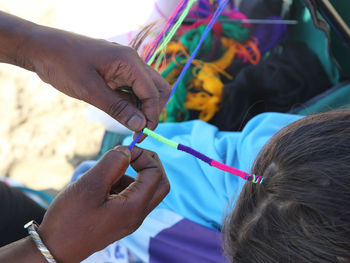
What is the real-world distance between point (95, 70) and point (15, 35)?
183mm

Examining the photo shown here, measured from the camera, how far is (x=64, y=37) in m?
0.64

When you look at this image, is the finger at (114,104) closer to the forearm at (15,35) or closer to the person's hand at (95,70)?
the person's hand at (95,70)

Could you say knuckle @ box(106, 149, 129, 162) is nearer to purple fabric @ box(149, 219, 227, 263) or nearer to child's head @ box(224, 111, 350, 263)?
child's head @ box(224, 111, 350, 263)

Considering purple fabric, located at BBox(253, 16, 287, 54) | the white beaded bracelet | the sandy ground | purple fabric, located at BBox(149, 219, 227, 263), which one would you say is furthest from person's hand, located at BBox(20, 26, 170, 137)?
the sandy ground

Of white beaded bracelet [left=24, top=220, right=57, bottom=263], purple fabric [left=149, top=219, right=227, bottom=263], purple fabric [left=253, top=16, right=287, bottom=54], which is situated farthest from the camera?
purple fabric [left=253, top=16, right=287, bottom=54]

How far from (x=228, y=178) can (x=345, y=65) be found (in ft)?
2.26

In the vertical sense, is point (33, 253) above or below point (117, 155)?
below

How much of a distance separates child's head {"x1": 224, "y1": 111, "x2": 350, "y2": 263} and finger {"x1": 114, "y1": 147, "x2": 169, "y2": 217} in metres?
0.19

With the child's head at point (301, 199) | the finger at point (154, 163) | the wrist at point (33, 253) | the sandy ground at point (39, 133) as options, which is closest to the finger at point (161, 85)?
the finger at point (154, 163)

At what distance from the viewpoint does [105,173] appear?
0.55 metres

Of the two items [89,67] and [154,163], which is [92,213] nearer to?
[154,163]

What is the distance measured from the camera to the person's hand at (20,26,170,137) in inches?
24.3

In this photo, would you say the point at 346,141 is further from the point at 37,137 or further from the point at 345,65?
the point at 37,137

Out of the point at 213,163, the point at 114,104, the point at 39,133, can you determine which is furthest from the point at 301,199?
the point at 39,133
